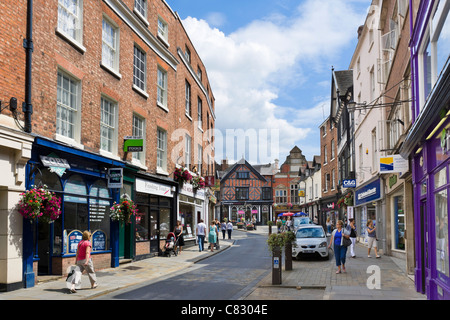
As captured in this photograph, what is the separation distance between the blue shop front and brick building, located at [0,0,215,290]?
0.03 m

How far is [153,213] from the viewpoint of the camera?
20469 mm

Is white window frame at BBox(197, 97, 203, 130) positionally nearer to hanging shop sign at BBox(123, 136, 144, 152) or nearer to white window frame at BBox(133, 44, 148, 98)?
white window frame at BBox(133, 44, 148, 98)

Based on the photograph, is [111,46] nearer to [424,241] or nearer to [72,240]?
[72,240]

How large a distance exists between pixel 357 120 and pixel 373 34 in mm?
6426

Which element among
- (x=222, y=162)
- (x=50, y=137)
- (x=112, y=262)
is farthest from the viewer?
(x=222, y=162)

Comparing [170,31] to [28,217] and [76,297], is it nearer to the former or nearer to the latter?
[28,217]

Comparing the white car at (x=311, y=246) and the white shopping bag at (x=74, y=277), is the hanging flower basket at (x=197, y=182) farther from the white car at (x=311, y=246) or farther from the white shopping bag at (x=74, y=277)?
the white shopping bag at (x=74, y=277)

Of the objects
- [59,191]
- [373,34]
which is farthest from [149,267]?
[373,34]

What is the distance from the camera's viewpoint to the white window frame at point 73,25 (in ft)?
44.5

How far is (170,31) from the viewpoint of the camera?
75.3 feet

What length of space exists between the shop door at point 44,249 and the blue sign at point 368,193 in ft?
49.5

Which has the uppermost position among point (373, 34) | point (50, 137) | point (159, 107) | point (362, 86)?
point (373, 34)

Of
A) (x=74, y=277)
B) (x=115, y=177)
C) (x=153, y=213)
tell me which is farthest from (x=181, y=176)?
(x=74, y=277)

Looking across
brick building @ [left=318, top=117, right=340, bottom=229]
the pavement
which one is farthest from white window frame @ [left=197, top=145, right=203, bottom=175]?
brick building @ [left=318, top=117, right=340, bottom=229]
